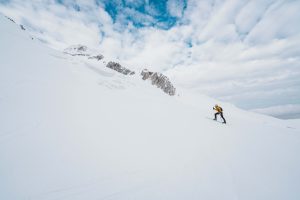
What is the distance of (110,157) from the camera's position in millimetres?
4340

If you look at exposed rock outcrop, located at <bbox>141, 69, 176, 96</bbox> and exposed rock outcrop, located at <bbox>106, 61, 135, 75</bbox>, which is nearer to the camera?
exposed rock outcrop, located at <bbox>141, 69, 176, 96</bbox>

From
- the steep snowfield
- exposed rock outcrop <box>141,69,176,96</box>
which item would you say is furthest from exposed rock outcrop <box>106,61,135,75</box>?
the steep snowfield

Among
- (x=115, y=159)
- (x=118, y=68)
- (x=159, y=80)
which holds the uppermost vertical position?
(x=118, y=68)

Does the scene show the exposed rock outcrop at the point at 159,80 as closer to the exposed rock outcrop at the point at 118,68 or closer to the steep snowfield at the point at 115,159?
the exposed rock outcrop at the point at 118,68

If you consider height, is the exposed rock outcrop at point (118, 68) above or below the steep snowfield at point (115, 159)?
above

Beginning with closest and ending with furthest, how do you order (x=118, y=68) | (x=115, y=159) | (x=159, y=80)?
1. (x=115, y=159)
2. (x=159, y=80)
3. (x=118, y=68)

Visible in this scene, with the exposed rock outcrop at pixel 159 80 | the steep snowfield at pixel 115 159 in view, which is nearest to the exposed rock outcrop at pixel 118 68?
the exposed rock outcrop at pixel 159 80

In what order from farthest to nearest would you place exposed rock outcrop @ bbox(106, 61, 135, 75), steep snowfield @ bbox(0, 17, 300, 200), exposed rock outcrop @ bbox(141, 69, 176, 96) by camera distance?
exposed rock outcrop @ bbox(106, 61, 135, 75) → exposed rock outcrop @ bbox(141, 69, 176, 96) → steep snowfield @ bbox(0, 17, 300, 200)

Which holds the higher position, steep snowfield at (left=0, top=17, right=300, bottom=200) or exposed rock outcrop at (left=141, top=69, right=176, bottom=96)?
exposed rock outcrop at (left=141, top=69, right=176, bottom=96)

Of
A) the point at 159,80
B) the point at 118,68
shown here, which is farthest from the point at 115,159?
the point at 118,68

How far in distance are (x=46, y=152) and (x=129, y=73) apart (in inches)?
1735

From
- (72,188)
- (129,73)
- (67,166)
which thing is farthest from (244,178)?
(129,73)

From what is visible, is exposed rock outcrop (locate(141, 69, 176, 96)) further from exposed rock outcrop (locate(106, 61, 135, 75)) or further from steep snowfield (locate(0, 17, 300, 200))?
steep snowfield (locate(0, 17, 300, 200))

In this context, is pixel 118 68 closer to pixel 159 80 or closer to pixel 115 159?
pixel 159 80
